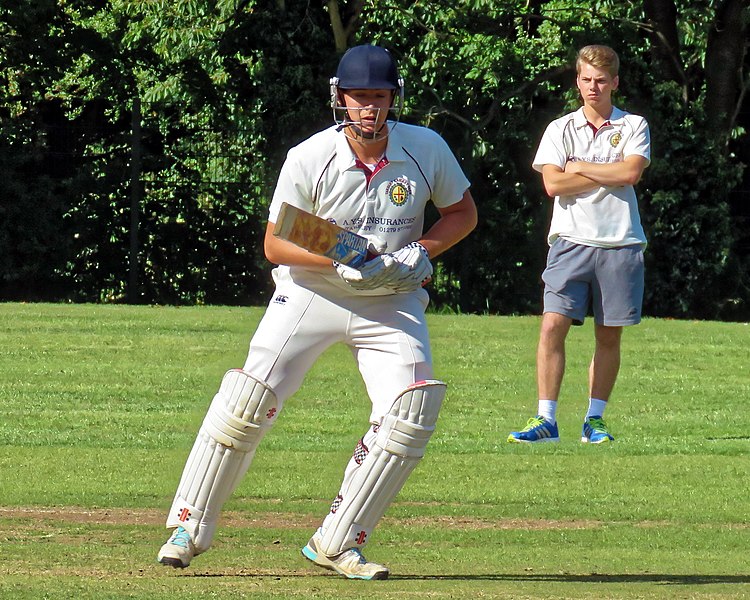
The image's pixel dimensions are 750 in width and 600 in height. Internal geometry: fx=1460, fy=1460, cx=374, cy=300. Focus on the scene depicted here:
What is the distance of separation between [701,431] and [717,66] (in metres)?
12.2

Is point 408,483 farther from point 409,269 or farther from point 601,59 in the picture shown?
point 601,59

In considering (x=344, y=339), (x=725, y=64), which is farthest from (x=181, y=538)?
(x=725, y=64)

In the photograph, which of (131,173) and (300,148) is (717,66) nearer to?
(131,173)

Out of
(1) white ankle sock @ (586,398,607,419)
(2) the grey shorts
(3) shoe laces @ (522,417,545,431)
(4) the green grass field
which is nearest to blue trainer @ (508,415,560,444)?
(3) shoe laces @ (522,417,545,431)

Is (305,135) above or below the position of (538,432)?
above


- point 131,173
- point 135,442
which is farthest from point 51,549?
point 131,173

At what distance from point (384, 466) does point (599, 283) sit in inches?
150

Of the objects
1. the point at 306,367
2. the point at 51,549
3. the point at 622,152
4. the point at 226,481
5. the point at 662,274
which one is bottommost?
the point at 662,274

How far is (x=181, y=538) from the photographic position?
5441 mm

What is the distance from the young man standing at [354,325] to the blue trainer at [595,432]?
139 inches

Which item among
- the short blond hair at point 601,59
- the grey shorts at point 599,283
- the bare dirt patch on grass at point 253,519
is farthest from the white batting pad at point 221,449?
the short blond hair at point 601,59

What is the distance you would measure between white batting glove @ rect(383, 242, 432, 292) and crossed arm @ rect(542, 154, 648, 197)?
342 centimetres

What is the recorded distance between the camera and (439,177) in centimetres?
577

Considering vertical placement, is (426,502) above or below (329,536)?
below
